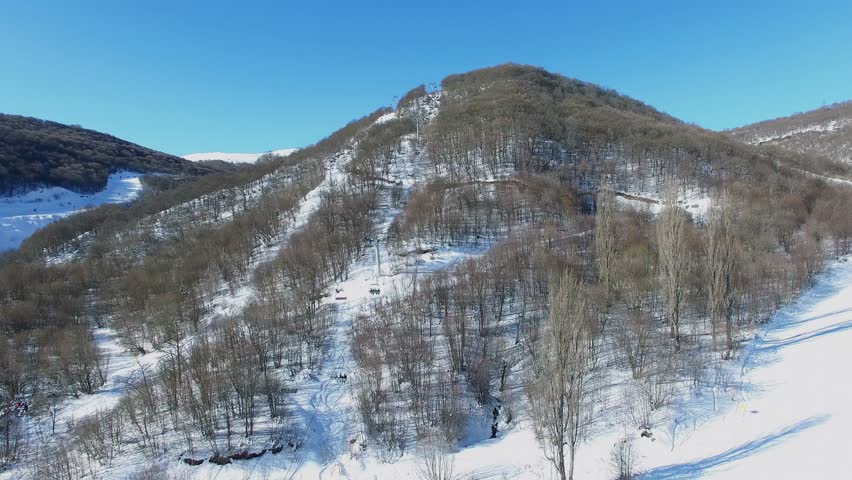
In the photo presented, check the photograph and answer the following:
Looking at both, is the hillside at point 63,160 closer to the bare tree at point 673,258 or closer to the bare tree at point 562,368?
the bare tree at point 562,368

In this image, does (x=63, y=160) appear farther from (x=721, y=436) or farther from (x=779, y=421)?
(x=779, y=421)

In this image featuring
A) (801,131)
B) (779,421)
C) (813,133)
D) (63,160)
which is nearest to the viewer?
(779,421)

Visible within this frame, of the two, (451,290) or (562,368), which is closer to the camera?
(562,368)

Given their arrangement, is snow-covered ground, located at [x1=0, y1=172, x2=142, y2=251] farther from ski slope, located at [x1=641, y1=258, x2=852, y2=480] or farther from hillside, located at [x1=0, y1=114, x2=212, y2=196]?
ski slope, located at [x1=641, y1=258, x2=852, y2=480]

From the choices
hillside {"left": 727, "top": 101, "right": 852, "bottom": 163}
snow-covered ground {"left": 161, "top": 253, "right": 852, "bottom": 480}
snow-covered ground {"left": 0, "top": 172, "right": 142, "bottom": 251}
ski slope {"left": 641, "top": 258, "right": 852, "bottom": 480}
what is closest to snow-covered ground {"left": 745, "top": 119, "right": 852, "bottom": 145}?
hillside {"left": 727, "top": 101, "right": 852, "bottom": 163}

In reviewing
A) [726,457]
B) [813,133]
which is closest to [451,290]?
[726,457]

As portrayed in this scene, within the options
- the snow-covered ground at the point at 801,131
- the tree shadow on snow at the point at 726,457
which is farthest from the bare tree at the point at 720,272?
the snow-covered ground at the point at 801,131
